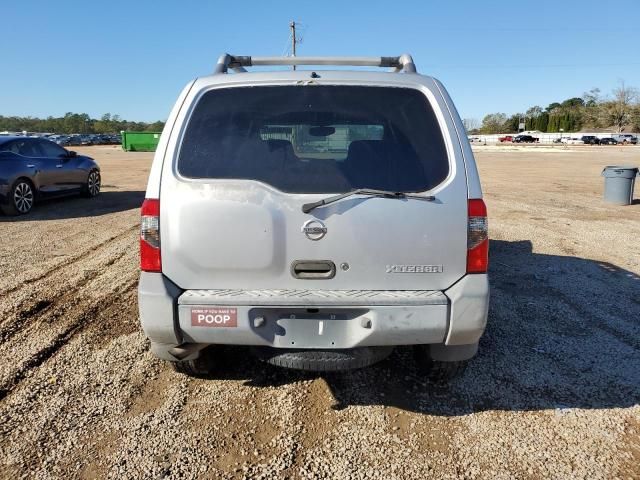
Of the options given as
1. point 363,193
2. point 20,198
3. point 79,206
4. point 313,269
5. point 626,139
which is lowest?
point 79,206

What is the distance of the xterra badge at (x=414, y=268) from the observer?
2.70 meters

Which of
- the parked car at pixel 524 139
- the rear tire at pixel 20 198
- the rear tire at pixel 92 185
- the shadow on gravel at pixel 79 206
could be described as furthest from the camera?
the parked car at pixel 524 139

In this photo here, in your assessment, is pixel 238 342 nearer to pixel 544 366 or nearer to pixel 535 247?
pixel 544 366

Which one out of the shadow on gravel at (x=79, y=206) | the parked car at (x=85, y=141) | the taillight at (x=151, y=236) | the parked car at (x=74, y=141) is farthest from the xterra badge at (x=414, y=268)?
the parked car at (x=85, y=141)

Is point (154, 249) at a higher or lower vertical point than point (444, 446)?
higher

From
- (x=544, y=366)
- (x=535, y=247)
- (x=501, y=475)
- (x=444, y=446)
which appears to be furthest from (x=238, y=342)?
(x=535, y=247)

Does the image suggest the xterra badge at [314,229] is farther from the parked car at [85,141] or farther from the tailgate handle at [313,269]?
the parked car at [85,141]

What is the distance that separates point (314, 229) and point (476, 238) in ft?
2.88

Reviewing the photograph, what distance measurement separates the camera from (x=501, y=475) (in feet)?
8.45

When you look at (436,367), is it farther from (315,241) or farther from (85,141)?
(85,141)

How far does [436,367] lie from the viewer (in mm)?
3334

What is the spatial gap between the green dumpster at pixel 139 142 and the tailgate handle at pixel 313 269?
4344cm

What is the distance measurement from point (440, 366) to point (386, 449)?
0.76 metres

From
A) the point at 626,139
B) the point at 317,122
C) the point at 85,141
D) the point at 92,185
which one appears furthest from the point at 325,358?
the point at 626,139
